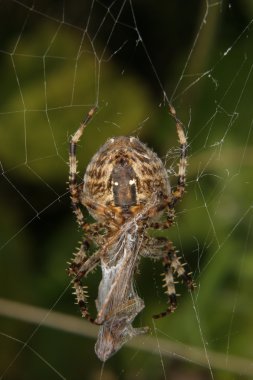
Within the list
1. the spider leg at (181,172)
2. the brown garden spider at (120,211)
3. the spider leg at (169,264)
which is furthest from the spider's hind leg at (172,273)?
the spider leg at (181,172)

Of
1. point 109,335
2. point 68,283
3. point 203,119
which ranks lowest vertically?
point 68,283

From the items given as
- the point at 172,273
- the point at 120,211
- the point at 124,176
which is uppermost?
the point at 124,176

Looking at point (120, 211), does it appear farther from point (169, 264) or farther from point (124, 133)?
point (124, 133)

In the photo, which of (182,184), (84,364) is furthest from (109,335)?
(84,364)

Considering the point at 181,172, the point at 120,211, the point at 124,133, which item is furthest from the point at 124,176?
the point at 124,133

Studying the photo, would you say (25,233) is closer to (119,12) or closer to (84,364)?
(84,364)

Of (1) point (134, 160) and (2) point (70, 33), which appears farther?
(2) point (70, 33)

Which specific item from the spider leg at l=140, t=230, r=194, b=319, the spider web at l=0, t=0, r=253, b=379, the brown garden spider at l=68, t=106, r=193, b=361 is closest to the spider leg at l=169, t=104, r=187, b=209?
Answer: the brown garden spider at l=68, t=106, r=193, b=361
